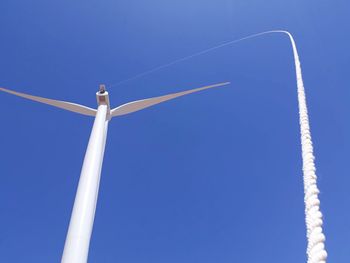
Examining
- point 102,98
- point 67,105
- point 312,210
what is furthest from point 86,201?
point 67,105

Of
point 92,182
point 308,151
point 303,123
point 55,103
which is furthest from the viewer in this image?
point 55,103

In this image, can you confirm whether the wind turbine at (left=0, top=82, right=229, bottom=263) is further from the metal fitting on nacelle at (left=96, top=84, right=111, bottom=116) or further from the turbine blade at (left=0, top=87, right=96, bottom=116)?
the turbine blade at (left=0, top=87, right=96, bottom=116)

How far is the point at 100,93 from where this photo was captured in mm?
14172

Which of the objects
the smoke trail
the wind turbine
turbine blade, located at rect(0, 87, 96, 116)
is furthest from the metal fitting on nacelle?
the smoke trail

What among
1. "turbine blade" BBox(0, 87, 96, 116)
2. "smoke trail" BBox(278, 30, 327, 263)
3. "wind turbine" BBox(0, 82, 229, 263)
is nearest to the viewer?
"smoke trail" BBox(278, 30, 327, 263)

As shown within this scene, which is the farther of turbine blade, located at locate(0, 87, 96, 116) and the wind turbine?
turbine blade, located at locate(0, 87, 96, 116)

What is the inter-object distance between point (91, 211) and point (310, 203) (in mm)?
6948

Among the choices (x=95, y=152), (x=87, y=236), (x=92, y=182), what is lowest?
(x=87, y=236)

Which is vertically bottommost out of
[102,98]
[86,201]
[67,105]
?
[86,201]

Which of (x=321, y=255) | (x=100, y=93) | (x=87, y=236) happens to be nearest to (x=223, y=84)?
(x=100, y=93)

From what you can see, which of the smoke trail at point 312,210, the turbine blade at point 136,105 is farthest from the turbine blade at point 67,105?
the smoke trail at point 312,210

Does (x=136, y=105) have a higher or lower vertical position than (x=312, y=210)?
higher

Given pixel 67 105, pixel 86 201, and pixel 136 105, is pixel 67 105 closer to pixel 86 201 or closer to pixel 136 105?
pixel 136 105

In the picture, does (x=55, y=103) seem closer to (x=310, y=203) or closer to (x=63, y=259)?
(x=63, y=259)
